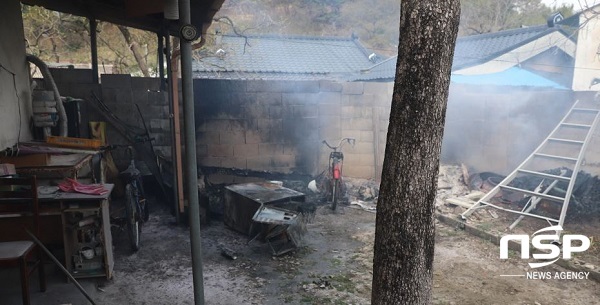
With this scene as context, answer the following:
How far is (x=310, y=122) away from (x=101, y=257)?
506 centimetres

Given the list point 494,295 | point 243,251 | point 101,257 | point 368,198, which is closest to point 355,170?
point 368,198

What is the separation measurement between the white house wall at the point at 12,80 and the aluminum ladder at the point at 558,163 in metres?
6.53

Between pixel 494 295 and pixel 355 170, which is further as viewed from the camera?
pixel 355 170

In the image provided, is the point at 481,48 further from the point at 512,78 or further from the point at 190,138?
the point at 190,138

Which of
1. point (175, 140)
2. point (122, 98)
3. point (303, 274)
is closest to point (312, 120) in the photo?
point (175, 140)

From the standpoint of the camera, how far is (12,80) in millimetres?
5191

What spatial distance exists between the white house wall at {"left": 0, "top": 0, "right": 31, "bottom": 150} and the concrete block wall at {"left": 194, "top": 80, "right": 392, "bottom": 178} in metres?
2.69

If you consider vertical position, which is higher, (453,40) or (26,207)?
(453,40)

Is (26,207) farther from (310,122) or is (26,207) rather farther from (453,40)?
(310,122)

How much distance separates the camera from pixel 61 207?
378 cm

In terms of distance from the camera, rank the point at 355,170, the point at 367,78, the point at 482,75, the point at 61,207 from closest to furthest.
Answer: the point at 61,207 → the point at 355,170 → the point at 482,75 → the point at 367,78

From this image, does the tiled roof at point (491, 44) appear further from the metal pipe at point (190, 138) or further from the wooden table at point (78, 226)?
the wooden table at point (78, 226)
